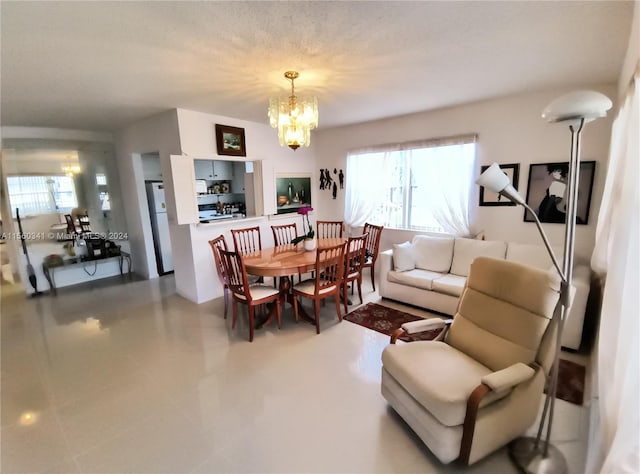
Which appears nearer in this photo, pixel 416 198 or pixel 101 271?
pixel 416 198

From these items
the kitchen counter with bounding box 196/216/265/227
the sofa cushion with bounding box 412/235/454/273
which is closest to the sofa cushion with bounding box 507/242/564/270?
the sofa cushion with bounding box 412/235/454/273

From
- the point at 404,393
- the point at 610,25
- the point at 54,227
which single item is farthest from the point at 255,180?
the point at 610,25

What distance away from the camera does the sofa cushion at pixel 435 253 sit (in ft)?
12.1

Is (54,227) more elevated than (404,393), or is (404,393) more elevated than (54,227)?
(54,227)

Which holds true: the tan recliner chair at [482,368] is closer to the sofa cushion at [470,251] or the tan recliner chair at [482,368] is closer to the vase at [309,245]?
the sofa cushion at [470,251]

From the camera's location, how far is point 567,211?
150 cm

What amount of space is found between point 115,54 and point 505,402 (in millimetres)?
3382

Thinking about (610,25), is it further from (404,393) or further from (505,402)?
(404,393)

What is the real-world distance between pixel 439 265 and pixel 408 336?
1.19m

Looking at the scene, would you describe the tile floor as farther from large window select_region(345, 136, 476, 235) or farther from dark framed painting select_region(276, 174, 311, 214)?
dark framed painting select_region(276, 174, 311, 214)

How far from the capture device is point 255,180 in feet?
15.2

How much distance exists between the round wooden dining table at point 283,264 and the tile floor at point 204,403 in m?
0.38

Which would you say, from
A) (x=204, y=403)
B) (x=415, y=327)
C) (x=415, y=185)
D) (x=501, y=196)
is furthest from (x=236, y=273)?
(x=501, y=196)

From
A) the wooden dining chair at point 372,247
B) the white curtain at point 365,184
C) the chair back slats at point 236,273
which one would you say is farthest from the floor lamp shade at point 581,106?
the white curtain at point 365,184
